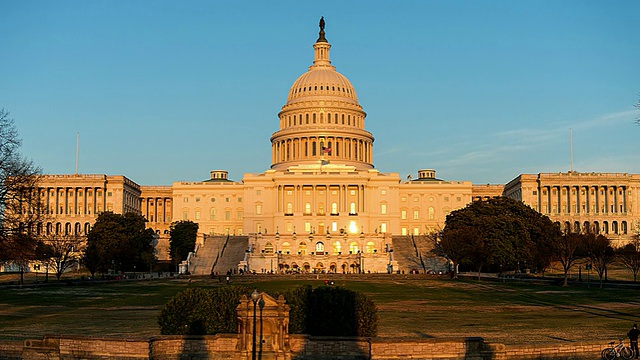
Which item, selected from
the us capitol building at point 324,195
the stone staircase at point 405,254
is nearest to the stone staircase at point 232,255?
the us capitol building at point 324,195

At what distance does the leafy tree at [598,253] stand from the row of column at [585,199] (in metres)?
53.2

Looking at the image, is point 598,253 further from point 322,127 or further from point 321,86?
point 321,86

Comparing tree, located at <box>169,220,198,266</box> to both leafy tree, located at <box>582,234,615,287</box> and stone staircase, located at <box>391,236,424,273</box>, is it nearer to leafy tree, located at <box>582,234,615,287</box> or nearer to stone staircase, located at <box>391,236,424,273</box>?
stone staircase, located at <box>391,236,424,273</box>

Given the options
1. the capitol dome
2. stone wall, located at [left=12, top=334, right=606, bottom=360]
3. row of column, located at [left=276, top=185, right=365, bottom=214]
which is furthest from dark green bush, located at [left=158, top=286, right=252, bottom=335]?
the capitol dome

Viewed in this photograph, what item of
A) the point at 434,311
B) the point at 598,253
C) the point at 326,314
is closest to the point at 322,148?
the point at 598,253

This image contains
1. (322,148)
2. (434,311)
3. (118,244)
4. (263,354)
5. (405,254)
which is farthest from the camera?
(322,148)

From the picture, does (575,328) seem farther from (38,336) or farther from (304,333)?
(38,336)

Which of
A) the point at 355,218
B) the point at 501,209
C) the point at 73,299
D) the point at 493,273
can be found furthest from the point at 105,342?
the point at 355,218

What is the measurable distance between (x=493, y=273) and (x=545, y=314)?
5453 centimetres

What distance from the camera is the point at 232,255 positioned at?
386 feet

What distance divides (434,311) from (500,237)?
54.9 m

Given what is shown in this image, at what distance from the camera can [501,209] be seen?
109 metres

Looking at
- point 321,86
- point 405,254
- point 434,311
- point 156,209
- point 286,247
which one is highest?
point 321,86

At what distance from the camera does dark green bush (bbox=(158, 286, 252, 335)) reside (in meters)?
30.2
